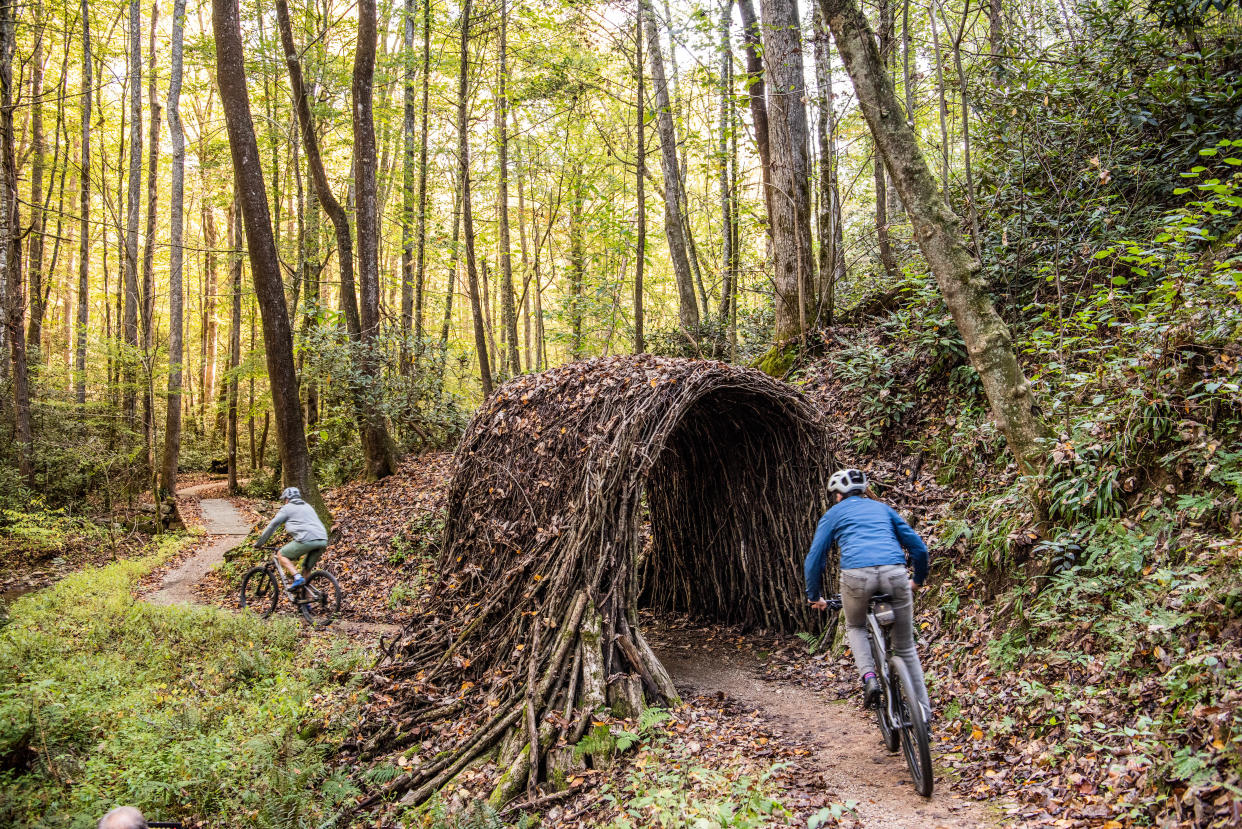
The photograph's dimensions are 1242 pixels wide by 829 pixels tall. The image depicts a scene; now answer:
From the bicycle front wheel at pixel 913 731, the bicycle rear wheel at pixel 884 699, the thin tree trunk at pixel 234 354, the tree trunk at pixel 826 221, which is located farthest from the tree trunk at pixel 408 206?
the bicycle front wheel at pixel 913 731

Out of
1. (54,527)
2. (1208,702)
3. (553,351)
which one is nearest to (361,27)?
(54,527)

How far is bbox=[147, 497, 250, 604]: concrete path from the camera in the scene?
1105cm

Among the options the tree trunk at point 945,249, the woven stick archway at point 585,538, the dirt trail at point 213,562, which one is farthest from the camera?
the dirt trail at point 213,562

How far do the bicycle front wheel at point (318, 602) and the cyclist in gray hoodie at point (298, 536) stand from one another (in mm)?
155

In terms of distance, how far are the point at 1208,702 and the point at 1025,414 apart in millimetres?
2765

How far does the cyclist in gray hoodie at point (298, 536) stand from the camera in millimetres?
9148

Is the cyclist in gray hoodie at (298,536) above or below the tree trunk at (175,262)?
below

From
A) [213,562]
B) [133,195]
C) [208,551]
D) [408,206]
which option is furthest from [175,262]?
[213,562]

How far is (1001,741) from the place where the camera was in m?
4.24

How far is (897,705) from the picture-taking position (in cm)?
424

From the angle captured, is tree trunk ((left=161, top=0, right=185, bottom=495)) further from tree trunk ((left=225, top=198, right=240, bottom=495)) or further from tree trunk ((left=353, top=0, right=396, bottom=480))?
tree trunk ((left=353, top=0, right=396, bottom=480))

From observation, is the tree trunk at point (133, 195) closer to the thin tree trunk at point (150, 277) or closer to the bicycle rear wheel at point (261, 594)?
the thin tree trunk at point (150, 277)

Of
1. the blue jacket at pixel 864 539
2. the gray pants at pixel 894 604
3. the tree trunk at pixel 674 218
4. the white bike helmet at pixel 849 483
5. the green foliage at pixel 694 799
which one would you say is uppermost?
the tree trunk at pixel 674 218

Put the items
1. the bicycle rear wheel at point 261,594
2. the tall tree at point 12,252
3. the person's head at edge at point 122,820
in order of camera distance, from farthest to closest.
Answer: the tall tree at point 12,252 → the bicycle rear wheel at point 261,594 → the person's head at edge at point 122,820
